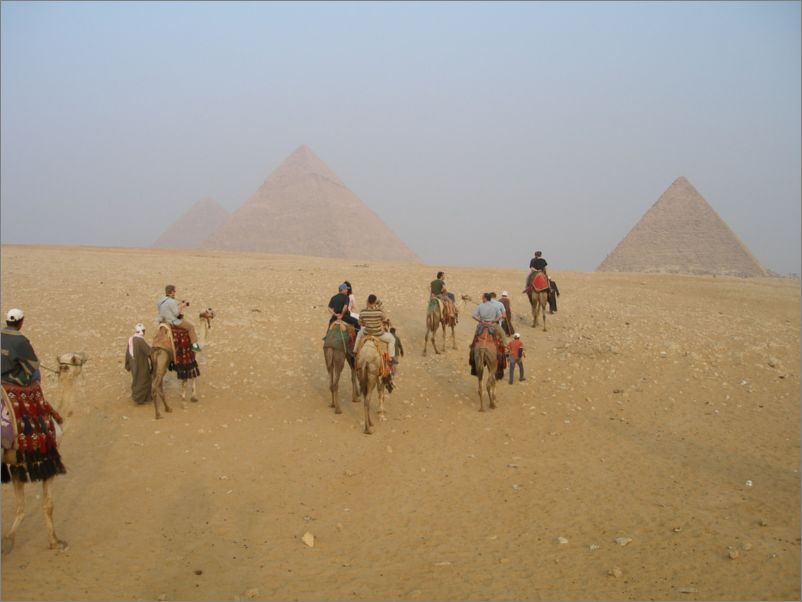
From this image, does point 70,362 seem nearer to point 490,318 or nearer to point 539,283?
point 490,318

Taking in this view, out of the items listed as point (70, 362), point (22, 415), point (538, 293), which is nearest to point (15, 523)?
point (22, 415)

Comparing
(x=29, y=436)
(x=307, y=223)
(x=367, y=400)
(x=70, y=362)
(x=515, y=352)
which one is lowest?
(x=367, y=400)

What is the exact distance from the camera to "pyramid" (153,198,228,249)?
5384 inches

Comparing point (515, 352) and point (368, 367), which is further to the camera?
point (515, 352)

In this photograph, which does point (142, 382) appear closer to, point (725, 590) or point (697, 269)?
point (725, 590)

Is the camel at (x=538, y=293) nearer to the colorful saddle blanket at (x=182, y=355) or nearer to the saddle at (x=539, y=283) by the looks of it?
the saddle at (x=539, y=283)

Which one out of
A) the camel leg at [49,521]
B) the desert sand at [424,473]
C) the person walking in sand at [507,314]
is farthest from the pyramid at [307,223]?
the camel leg at [49,521]

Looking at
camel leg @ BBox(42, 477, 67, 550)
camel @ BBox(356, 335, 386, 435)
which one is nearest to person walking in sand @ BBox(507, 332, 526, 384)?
camel @ BBox(356, 335, 386, 435)

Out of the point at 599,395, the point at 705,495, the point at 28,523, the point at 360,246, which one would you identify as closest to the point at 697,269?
the point at 360,246

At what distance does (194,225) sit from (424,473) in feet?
462

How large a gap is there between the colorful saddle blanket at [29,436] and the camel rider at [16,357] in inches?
2.7

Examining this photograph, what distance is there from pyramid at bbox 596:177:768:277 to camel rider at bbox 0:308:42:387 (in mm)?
58100

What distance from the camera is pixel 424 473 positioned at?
842cm

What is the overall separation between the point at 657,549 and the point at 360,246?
7320 centimetres
